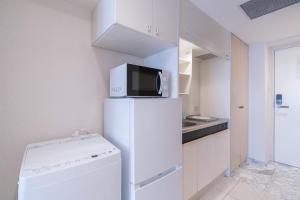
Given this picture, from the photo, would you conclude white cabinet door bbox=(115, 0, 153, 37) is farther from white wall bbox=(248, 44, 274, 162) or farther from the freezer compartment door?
white wall bbox=(248, 44, 274, 162)

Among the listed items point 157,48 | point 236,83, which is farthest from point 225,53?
point 157,48

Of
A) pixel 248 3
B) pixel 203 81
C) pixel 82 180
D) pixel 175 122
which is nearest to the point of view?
pixel 82 180

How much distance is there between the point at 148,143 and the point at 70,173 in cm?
55

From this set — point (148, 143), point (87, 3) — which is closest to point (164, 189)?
point (148, 143)

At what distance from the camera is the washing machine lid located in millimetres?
771

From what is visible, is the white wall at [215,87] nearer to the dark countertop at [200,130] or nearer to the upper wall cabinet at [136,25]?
the dark countertop at [200,130]

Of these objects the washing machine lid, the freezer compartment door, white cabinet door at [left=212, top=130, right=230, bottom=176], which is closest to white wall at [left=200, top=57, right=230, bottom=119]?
white cabinet door at [left=212, top=130, right=230, bottom=176]

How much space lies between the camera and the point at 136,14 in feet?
3.81

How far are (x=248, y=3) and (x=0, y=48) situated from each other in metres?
2.28

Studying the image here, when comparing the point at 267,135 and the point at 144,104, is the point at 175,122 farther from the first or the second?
the point at 267,135

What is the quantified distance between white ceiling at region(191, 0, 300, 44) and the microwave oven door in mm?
992

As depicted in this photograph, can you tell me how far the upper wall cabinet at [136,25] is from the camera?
43.6 inches

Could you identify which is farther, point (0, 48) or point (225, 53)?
point (225, 53)

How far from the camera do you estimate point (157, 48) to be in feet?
5.15
